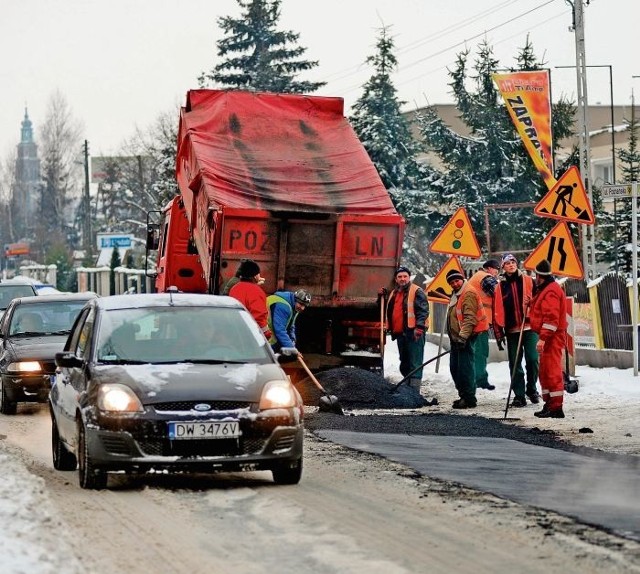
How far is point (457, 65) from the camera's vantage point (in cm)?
4947

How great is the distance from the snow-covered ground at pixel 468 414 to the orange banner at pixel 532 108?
17.0 ft

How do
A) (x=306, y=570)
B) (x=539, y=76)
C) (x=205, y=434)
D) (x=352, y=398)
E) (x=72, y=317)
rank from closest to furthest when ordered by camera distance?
(x=306, y=570) < (x=205, y=434) < (x=352, y=398) < (x=72, y=317) < (x=539, y=76)

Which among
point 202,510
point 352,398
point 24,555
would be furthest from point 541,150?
point 24,555

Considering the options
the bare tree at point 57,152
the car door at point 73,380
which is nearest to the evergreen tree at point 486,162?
the car door at point 73,380

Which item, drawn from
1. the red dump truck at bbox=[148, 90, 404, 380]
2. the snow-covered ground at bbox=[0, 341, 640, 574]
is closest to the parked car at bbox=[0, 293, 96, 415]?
the red dump truck at bbox=[148, 90, 404, 380]

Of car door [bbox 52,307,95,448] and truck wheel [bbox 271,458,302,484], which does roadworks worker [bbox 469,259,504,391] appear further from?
truck wheel [bbox 271,458,302,484]

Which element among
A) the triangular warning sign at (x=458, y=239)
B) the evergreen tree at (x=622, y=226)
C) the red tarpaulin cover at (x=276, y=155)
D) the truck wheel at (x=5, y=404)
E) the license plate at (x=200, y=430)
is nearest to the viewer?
the license plate at (x=200, y=430)

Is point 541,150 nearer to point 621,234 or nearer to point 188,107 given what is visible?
point 188,107

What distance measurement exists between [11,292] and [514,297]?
1345 centimetres

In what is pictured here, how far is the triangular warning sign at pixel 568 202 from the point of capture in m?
17.5

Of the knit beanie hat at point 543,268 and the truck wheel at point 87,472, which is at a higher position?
the knit beanie hat at point 543,268

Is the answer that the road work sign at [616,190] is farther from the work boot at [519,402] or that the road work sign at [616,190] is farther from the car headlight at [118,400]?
the car headlight at [118,400]

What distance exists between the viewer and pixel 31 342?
1778 centimetres

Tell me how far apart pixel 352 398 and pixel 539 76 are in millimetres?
14264
